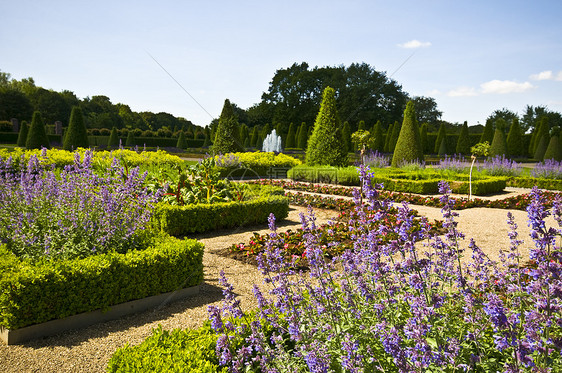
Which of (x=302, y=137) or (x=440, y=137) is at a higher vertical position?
(x=440, y=137)

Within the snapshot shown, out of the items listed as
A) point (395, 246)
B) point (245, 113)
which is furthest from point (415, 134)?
point (245, 113)

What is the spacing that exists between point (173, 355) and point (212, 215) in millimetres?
5443

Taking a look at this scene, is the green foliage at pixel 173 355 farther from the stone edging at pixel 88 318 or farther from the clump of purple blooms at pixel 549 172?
the clump of purple blooms at pixel 549 172

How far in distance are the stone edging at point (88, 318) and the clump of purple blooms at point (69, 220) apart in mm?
769

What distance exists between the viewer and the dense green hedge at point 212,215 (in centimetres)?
780

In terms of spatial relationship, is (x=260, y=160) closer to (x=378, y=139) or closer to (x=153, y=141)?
(x=378, y=139)

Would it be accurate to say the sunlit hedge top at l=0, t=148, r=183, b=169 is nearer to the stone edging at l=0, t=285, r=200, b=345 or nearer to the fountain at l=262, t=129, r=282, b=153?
the stone edging at l=0, t=285, r=200, b=345

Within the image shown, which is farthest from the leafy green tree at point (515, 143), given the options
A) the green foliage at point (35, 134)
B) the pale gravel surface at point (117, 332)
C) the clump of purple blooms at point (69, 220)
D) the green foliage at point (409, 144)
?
the clump of purple blooms at point (69, 220)

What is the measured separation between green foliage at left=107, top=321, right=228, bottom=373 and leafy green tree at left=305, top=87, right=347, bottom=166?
15.7 metres

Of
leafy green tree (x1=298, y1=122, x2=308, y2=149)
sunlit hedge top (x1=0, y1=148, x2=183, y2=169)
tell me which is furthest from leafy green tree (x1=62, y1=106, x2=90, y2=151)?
leafy green tree (x1=298, y1=122, x2=308, y2=149)

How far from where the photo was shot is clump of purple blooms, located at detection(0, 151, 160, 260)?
4754mm

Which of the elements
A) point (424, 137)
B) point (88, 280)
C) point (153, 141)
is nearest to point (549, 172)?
point (88, 280)

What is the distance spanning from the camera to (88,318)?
4309mm

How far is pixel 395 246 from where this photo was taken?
247 cm
